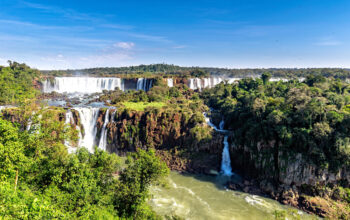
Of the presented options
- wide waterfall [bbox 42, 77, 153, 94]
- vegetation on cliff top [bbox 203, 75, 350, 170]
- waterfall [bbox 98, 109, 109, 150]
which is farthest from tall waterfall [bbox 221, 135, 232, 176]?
wide waterfall [bbox 42, 77, 153, 94]

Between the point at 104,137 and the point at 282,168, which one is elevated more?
the point at 104,137

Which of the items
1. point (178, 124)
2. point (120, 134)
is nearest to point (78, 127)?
point (120, 134)

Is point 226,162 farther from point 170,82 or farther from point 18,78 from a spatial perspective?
point 18,78

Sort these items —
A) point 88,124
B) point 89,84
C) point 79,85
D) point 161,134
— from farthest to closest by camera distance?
point 89,84, point 79,85, point 88,124, point 161,134

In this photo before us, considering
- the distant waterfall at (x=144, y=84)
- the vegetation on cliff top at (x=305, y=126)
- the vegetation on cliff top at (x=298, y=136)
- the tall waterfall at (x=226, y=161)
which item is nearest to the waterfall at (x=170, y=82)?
the distant waterfall at (x=144, y=84)

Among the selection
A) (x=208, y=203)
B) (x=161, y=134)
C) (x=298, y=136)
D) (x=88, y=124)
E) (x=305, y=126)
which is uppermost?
(x=305, y=126)

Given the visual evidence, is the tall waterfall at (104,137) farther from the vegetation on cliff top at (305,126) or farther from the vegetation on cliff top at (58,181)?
the vegetation on cliff top at (305,126)

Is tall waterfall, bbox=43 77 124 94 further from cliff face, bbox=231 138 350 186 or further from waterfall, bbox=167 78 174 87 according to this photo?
cliff face, bbox=231 138 350 186

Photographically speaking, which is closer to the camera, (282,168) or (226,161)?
(282,168)

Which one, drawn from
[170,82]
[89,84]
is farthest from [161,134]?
[89,84]
